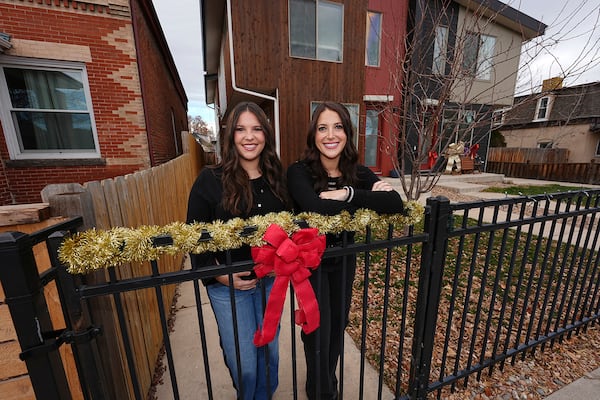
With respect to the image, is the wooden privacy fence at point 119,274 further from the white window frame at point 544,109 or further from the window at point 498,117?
the white window frame at point 544,109

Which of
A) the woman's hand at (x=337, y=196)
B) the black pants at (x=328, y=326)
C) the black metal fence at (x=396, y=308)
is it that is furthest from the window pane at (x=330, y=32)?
the black pants at (x=328, y=326)

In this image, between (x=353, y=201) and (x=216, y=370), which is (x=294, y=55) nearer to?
(x=353, y=201)

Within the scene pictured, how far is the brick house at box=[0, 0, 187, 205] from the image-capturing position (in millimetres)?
4355

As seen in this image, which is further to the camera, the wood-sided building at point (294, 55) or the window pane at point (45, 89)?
the wood-sided building at point (294, 55)

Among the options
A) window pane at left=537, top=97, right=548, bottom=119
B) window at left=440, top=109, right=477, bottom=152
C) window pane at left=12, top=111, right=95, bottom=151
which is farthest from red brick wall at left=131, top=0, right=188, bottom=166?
window pane at left=537, top=97, right=548, bottom=119

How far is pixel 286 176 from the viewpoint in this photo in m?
1.65

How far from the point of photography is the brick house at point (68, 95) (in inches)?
171

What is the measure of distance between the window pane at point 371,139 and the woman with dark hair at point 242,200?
776 centimetres

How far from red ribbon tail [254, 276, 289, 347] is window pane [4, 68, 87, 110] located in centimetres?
577

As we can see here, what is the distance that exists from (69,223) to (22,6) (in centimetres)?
575

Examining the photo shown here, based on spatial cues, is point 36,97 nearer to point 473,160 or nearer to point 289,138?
point 289,138

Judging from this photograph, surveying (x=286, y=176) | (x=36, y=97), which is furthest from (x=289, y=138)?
(x=286, y=176)

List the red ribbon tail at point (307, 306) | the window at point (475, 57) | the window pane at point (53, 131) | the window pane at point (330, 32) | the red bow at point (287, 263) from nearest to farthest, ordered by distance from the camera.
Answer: the red bow at point (287, 263), the red ribbon tail at point (307, 306), the window at point (475, 57), the window pane at point (53, 131), the window pane at point (330, 32)

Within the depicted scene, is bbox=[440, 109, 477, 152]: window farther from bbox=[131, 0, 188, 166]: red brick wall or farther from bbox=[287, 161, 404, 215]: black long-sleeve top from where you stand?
bbox=[131, 0, 188, 166]: red brick wall
